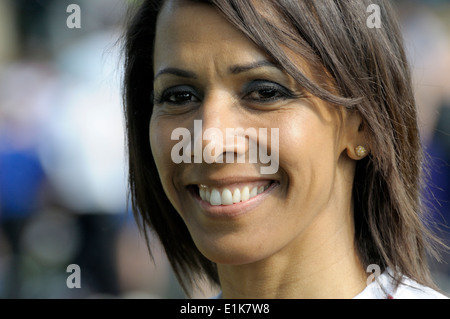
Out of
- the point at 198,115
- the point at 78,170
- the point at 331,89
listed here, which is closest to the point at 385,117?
the point at 331,89

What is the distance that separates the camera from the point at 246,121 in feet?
7.88

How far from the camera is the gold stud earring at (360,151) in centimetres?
254

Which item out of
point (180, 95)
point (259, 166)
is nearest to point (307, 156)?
point (259, 166)

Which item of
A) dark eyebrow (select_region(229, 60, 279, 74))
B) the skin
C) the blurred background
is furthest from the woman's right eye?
the blurred background

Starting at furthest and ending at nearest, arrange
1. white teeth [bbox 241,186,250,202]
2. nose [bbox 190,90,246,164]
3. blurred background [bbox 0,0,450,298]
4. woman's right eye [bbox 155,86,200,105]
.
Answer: blurred background [bbox 0,0,450,298]
woman's right eye [bbox 155,86,200,105]
white teeth [bbox 241,186,250,202]
nose [bbox 190,90,246,164]

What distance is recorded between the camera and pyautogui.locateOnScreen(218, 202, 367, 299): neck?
8.35ft

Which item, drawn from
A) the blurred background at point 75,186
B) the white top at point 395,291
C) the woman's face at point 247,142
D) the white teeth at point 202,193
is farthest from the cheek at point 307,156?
the blurred background at point 75,186

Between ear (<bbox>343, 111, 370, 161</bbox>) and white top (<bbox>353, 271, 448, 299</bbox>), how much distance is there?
0.50 m

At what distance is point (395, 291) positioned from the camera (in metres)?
2.56

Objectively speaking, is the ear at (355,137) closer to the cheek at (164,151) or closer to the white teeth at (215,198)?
the white teeth at (215,198)

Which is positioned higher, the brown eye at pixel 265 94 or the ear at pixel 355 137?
the brown eye at pixel 265 94

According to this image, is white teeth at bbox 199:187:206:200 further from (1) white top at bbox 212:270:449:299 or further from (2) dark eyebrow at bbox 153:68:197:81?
(1) white top at bbox 212:270:449:299
